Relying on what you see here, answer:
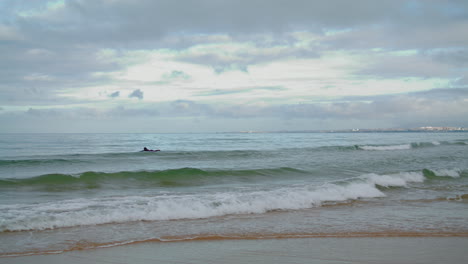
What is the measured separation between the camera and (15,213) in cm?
860

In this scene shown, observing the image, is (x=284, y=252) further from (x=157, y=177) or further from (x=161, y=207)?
(x=157, y=177)

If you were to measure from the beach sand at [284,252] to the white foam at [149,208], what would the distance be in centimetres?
219

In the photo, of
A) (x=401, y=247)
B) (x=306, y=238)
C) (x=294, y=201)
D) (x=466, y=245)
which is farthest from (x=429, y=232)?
(x=294, y=201)

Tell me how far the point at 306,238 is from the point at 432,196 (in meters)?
7.32

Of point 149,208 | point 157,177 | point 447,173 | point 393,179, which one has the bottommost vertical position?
point 447,173

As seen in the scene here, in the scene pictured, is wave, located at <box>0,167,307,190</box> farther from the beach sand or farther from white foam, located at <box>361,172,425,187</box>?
the beach sand

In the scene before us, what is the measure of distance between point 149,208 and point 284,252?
4.49m

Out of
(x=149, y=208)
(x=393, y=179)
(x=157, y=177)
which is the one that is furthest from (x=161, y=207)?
(x=393, y=179)

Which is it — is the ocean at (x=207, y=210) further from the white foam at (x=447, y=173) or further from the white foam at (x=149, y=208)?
the white foam at (x=447, y=173)

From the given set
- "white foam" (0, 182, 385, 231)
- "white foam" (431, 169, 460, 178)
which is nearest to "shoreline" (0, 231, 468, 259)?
"white foam" (0, 182, 385, 231)

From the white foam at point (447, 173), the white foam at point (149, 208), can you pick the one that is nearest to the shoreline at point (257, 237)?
the white foam at point (149, 208)

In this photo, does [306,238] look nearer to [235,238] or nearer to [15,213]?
[235,238]

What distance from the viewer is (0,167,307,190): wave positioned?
48.3 ft

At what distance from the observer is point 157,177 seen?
16.5 meters
